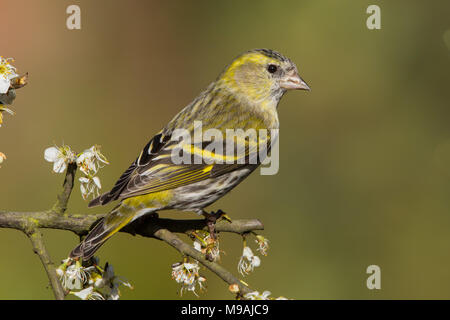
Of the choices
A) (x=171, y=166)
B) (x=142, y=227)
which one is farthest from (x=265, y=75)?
(x=142, y=227)

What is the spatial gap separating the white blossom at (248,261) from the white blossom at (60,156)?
875 mm

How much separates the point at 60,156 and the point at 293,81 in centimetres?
180

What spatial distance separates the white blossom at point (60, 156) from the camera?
272 cm

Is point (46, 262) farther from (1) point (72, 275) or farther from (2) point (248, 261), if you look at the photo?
(2) point (248, 261)

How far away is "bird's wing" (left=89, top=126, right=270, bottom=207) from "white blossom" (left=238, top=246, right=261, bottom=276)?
62 cm

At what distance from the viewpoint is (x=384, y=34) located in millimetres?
5363

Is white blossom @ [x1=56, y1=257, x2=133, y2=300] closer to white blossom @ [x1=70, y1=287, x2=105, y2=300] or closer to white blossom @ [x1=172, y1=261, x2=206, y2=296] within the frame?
white blossom @ [x1=70, y1=287, x2=105, y2=300]

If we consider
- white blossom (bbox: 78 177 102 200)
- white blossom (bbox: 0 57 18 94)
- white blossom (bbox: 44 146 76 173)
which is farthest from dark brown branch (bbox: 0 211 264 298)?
white blossom (bbox: 0 57 18 94)

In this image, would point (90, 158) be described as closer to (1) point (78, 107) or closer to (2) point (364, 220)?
(1) point (78, 107)

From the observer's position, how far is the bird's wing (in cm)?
322

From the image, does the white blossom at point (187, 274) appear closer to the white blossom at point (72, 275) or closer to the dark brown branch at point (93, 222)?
the dark brown branch at point (93, 222)

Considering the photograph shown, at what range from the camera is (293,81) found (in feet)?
13.2
